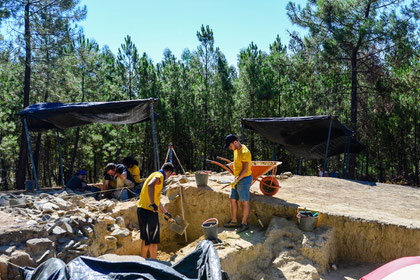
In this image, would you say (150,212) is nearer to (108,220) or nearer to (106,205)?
(108,220)

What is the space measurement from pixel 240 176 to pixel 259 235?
117 cm

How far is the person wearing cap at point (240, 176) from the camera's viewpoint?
514 cm

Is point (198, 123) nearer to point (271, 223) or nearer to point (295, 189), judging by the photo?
point (295, 189)

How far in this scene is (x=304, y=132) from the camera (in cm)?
939

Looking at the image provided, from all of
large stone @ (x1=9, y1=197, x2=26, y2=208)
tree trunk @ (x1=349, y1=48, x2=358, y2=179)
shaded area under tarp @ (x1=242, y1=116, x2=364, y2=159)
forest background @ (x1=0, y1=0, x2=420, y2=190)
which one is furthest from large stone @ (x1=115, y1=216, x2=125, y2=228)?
tree trunk @ (x1=349, y1=48, x2=358, y2=179)

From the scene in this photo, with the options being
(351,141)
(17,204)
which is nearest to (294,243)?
(17,204)

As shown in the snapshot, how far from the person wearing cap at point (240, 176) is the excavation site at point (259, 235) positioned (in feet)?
0.82

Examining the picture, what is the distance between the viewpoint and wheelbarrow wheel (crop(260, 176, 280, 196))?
6.29 metres

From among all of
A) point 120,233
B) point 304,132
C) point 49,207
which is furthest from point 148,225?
point 304,132

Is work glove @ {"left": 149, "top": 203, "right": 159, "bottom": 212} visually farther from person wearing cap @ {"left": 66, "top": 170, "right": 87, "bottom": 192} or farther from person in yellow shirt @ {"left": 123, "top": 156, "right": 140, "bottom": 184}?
person wearing cap @ {"left": 66, "top": 170, "right": 87, "bottom": 192}

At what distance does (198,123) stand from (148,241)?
1279cm

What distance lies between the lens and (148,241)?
461 centimetres

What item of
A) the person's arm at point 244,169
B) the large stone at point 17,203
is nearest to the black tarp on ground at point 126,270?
the person's arm at point 244,169

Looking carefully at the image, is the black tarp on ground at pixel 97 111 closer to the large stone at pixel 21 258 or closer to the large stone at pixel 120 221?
the large stone at pixel 120 221
